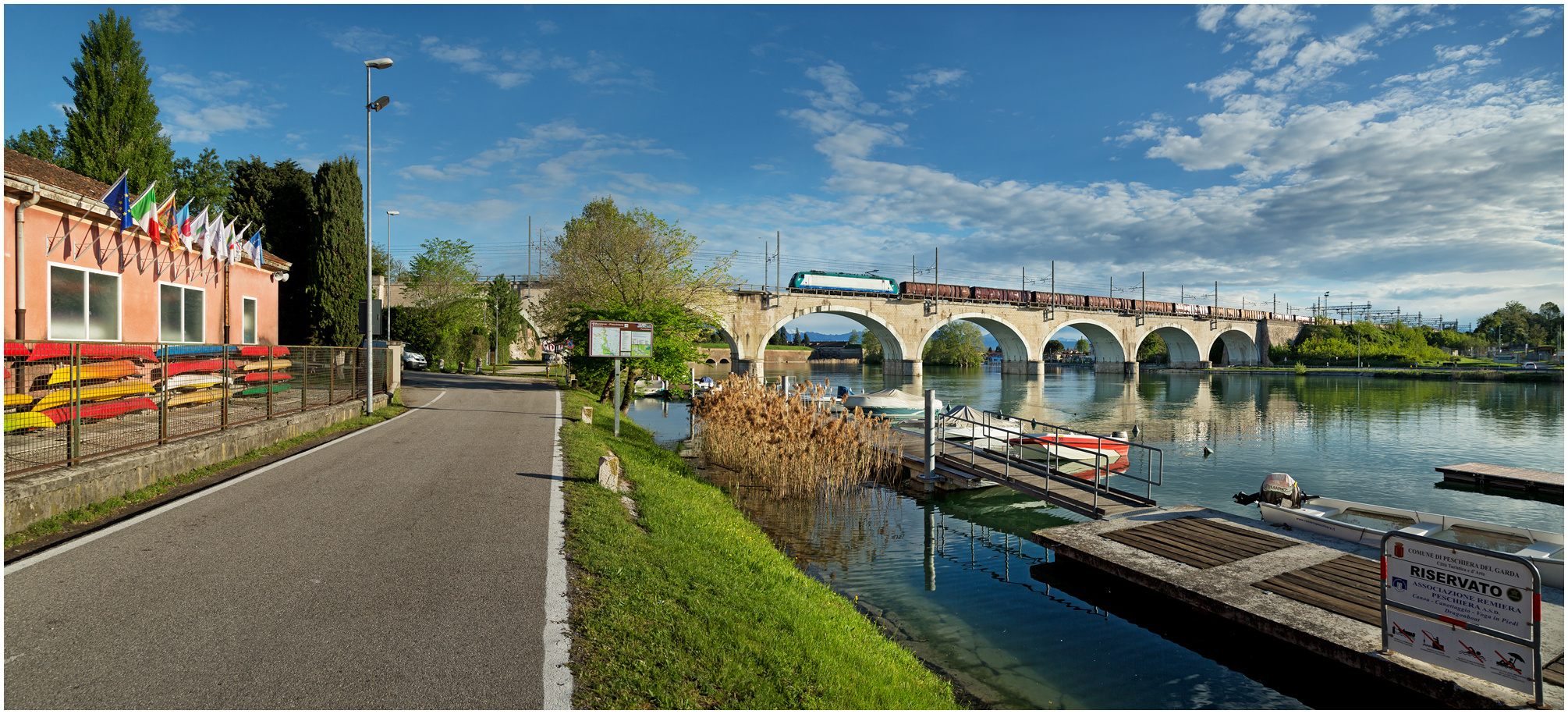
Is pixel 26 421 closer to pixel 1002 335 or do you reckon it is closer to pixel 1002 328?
pixel 1002 328

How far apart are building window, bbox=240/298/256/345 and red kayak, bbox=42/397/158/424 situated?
12.6 m

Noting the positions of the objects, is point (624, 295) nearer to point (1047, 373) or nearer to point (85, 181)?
point (85, 181)

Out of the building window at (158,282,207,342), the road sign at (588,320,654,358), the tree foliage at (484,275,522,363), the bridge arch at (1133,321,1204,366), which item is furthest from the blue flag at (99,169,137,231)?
the bridge arch at (1133,321,1204,366)

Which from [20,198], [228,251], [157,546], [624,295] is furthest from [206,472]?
[624,295]

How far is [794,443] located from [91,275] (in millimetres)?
14427

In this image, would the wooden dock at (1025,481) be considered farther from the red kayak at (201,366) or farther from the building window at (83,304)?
the building window at (83,304)

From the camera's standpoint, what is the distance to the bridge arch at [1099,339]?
74350 mm

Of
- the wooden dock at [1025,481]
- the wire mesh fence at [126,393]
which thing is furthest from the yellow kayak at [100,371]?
the wooden dock at [1025,481]

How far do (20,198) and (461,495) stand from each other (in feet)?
34.8

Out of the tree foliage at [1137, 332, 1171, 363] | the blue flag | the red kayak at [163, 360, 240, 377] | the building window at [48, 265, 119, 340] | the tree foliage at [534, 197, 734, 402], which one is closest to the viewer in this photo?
the red kayak at [163, 360, 240, 377]

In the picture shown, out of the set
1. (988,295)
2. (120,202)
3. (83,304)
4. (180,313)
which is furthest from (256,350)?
(988,295)

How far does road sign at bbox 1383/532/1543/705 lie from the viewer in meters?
4.53

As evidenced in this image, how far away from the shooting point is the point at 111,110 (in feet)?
91.8

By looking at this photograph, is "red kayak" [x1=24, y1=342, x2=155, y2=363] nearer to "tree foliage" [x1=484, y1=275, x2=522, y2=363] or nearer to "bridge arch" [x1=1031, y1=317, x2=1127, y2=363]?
"tree foliage" [x1=484, y1=275, x2=522, y2=363]
